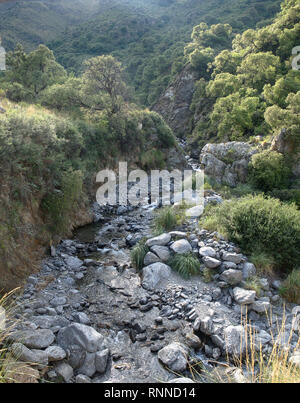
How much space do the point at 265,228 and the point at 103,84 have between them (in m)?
13.7

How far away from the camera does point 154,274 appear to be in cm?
702

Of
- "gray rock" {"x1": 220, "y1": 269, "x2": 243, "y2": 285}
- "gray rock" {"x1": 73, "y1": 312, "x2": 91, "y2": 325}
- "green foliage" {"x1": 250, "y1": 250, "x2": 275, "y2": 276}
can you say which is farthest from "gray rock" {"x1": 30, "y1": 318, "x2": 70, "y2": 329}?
"green foliage" {"x1": 250, "y1": 250, "x2": 275, "y2": 276}

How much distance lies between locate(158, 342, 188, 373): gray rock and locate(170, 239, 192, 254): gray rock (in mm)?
2942

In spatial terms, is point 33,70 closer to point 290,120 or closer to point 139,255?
point 290,120

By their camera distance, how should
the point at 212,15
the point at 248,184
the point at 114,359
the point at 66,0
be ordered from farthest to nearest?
the point at 66,0 < the point at 212,15 < the point at 248,184 < the point at 114,359

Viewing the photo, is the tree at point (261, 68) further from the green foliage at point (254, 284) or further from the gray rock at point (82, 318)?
the gray rock at point (82, 318)

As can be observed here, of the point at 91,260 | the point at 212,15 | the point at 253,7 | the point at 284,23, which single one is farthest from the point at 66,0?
the point at 91,260

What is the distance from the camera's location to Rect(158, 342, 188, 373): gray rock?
180 inches

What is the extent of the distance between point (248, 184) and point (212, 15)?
60.8m

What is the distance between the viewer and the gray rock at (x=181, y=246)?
757cm

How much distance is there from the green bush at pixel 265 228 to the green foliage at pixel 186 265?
1.37 meters

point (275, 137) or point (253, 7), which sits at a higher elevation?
point (253, 7)

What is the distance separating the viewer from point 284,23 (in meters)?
25.9
